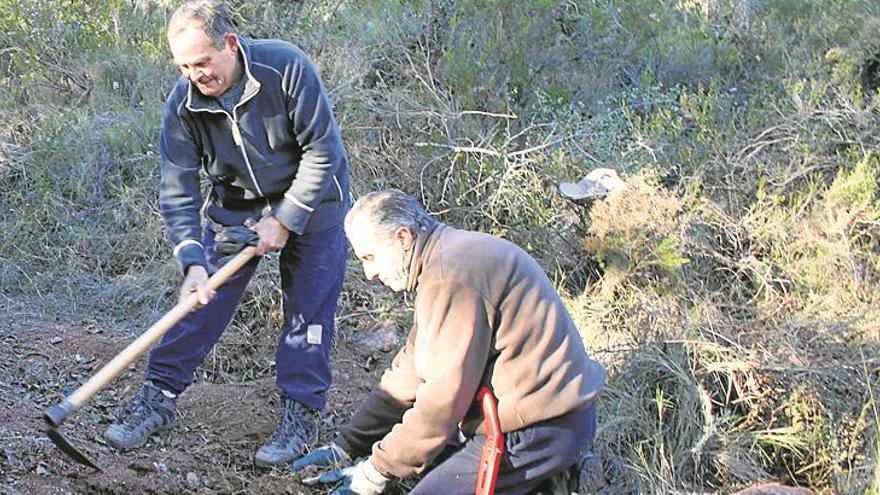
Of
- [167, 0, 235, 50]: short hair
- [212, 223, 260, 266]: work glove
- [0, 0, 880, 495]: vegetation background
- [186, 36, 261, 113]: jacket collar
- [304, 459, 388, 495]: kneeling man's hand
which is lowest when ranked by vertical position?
[0, 0, 880, 495]: vegetation background

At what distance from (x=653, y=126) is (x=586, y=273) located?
4.34 feet

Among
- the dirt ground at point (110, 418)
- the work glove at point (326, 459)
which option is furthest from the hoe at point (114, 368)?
the work glove at point (326, 459)

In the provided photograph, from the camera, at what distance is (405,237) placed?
3.12 metres

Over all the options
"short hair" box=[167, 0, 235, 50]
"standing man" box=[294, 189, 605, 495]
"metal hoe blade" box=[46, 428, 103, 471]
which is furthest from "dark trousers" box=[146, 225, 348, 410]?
"short hair" box=[167, 0, 235, 50]

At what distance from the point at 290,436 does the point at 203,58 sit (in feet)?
5.26

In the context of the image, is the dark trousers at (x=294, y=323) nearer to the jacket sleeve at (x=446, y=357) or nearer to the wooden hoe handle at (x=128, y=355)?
the wooden hoe handle at (x=128, y=355)

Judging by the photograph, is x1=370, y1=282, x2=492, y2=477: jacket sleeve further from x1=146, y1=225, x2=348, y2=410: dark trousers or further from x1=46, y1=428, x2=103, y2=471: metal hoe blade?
x1=46, y1=428, x2=103, y2=471: metal hoe blade

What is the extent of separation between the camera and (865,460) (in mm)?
4176

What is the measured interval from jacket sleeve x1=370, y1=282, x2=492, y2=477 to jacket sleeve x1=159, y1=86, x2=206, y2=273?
45.9 inches

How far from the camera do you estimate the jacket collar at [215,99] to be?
3766mm

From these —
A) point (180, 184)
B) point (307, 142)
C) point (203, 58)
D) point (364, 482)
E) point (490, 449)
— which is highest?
point (203, 58)

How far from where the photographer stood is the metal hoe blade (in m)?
3.52

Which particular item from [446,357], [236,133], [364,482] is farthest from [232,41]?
[364,482]

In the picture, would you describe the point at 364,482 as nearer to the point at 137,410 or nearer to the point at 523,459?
the point at 523,459
